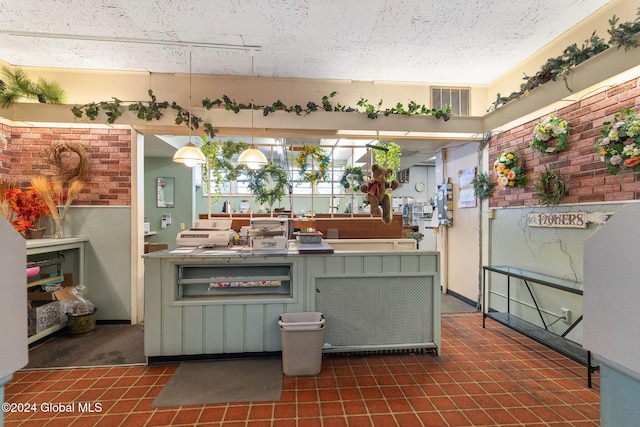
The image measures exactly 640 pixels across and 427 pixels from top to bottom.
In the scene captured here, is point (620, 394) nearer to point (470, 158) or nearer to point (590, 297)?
point (590, 297)

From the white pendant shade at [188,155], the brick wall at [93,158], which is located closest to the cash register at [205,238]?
the white pendant shade at [188,155]

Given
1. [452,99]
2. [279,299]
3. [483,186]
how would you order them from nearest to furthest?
[279,299], [483,186], [452,99]

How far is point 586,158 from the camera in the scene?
3.04 metres

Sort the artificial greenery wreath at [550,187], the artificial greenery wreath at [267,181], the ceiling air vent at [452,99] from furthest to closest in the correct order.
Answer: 1. the artificial greenery wreath at [267,181]
2. the ceiling air vent at [452,99]
3. the artificial greenery wreath at [550,187]

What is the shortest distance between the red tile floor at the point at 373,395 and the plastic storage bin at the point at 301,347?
0.09 meters

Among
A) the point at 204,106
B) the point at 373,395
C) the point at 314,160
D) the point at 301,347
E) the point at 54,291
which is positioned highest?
the point at 204,106

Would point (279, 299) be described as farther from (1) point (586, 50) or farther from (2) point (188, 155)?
(1) point (586, 50)

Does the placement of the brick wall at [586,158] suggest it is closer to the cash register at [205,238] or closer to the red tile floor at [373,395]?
the red tile floor at [373,395]

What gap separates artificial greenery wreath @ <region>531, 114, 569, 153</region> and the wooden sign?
0.71 meters

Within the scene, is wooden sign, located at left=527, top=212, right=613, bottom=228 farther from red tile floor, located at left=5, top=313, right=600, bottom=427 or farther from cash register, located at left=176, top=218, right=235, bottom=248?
cash register, located at left=176, top=218, right=235, bottom=248

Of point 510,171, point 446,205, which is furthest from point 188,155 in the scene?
point 446,205

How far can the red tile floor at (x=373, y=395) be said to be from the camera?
85.5 inches

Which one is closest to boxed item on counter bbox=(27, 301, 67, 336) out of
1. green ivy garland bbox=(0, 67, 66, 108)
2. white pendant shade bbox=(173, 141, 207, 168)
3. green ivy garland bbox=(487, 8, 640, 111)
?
white pendant shade bbox=(173, 141, 207, 168)

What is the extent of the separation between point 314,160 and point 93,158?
123 inches
